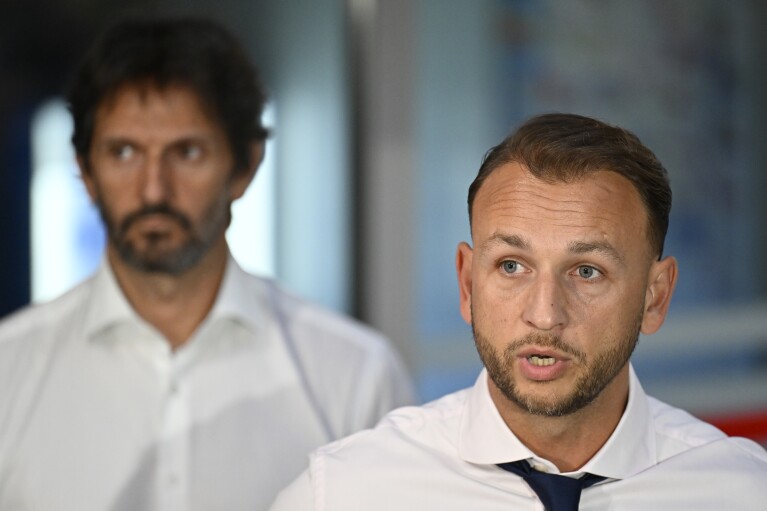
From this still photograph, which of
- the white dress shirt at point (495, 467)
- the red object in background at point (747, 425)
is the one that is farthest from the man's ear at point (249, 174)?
the red object in background at point (747, 425)

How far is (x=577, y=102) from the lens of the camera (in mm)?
4758

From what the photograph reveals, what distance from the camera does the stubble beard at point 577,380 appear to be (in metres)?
1.55

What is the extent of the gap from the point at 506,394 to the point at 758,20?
4129 mm

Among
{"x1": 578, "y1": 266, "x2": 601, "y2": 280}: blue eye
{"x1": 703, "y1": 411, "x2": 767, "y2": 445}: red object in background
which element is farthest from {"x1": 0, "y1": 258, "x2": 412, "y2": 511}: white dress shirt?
{"x1": 703, "y1": 411, "x2": 767, "y2": 445}: red object in background

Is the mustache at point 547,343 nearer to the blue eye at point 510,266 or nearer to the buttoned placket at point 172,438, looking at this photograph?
the blue eye at point 510,266

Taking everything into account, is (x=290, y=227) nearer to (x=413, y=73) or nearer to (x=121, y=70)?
(x=413, y=73)

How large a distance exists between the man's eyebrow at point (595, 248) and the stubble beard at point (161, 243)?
95cm

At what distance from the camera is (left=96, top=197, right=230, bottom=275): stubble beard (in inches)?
86.8

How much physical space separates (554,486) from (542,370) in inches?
7.7

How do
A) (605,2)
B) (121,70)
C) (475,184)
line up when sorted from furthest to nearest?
(605,2) < (121,70) < (475,184)

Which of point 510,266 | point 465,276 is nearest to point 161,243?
point 465,276

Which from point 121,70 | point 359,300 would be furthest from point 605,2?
point 121,70

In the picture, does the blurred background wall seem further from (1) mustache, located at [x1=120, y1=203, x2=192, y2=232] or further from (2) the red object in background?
(1) mustache, located at [x1=120, y1=203, x2=192, y2=232]

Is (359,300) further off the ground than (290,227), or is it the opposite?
(290,227)
